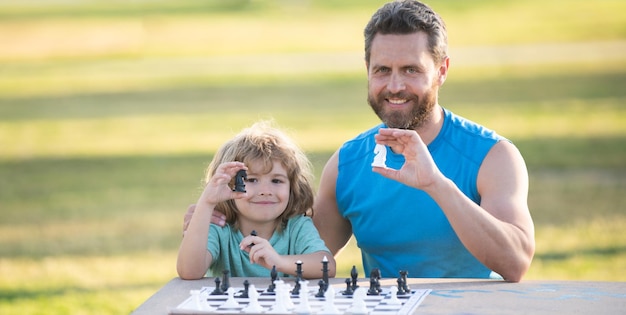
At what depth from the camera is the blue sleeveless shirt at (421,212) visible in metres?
5.61

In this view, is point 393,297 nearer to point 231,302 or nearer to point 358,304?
point 358,304

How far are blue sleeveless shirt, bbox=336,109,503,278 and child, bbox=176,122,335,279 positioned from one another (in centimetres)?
33

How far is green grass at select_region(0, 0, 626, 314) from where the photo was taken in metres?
11.3

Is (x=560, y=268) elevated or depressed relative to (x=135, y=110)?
depressed

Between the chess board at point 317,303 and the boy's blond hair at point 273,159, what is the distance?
2.84 feet

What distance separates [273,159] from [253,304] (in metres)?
1.29

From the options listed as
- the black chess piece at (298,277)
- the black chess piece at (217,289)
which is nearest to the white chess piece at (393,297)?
the black chess piece at (298,277)

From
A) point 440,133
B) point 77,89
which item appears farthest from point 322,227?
point 77,89

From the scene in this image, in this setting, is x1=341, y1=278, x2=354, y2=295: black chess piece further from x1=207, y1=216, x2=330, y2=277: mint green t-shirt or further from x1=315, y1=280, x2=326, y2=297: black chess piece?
x1=207, y1=216, x2=330, y2=277: mint green t-shirt

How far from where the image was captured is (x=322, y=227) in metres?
6.09

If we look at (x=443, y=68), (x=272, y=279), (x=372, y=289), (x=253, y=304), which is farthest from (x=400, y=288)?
(x=443, y=68)

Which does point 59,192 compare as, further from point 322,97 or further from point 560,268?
point 322,97

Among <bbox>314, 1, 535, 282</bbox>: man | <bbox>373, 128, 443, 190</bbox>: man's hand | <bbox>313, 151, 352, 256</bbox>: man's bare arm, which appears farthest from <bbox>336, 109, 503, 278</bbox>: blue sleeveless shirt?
<bbox>373, 128, 443, 190</bbox>: man's hand

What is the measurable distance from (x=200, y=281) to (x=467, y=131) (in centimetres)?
158
